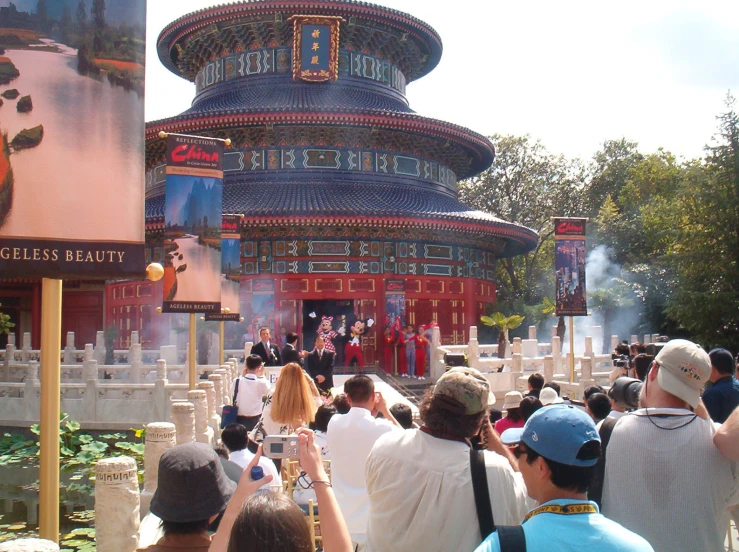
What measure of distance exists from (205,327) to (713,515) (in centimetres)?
2124

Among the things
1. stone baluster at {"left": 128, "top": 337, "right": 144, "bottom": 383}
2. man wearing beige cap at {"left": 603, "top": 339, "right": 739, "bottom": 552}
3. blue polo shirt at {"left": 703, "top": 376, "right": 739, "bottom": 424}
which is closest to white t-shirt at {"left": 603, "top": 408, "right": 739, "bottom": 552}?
man wearing beige cap at {"left": 603, "top": 339, "right": 739, "bottom": 552}

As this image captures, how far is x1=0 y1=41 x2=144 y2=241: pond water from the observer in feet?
13.9

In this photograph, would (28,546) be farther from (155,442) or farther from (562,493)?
(155,442)

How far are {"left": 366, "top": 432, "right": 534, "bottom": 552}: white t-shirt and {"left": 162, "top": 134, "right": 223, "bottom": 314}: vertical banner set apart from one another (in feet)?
23.2

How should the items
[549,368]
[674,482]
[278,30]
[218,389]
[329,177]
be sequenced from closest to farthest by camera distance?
1. [674,482]
2. [218,389]
3. [549,368]
4. [329,177]
5. [278,30]

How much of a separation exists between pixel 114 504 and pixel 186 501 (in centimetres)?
269

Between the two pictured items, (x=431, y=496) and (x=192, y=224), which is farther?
(x=192, y=224)

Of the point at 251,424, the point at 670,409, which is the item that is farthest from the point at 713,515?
the point at 251,424

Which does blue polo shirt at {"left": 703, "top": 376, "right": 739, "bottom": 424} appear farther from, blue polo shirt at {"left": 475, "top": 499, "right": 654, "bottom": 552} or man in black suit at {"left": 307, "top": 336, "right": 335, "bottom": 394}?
man in black suit at {"left": 307, "top": 336, "right": 335, "bottom": 394}

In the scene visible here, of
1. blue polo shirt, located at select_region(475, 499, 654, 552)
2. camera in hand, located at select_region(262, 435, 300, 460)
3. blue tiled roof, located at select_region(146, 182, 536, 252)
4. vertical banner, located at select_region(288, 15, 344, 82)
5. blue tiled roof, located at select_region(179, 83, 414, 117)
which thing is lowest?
blue polo shirt, located at select_region(475, 499, 654, 552)

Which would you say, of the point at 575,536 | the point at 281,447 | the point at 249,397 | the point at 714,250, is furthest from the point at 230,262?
the point at 714,250

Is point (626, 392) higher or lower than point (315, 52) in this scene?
lower

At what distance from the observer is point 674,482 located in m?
3.53

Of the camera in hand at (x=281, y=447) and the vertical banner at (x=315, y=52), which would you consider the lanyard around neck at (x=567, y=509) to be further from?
the vertical banner at (x=315, y=52)
